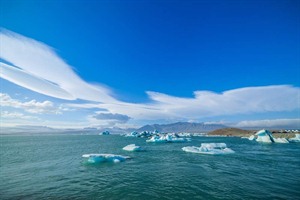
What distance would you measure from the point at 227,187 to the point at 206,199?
3.64 metres

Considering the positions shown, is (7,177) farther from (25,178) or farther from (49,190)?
(49,190)

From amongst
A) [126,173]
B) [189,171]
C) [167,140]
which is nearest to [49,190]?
[126,173]

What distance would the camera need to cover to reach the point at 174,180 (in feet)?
60.1

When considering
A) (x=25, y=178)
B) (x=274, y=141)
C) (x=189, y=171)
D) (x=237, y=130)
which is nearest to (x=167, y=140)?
(x=274, y=141)

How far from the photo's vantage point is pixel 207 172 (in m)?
21.3

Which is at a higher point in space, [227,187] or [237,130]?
[237,130]

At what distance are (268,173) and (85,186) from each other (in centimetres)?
1991

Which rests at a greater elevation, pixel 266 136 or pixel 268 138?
pixel 266 136

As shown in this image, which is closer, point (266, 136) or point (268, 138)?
point (268, 138)

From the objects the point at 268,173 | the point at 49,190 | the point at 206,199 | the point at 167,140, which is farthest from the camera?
the point at 167,140

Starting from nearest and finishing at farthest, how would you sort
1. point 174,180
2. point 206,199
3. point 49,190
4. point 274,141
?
point 206,199 → point 49,190 → point 174,180 → point 274,141

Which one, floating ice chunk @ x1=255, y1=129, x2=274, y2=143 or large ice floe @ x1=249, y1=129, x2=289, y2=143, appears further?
floating ice chunk @ x1=255, y1=129, x2=274, y2=143

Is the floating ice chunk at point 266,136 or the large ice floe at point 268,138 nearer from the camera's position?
the large ice floe at point 268,138

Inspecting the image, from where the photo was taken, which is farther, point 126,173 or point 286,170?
point 286,170
